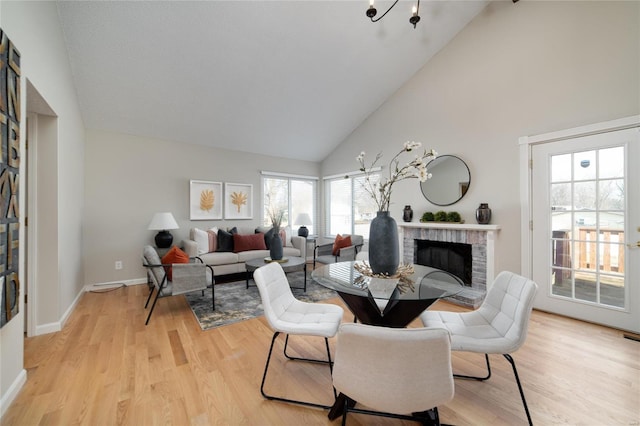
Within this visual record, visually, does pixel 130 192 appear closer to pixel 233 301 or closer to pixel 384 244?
pixel 233 301

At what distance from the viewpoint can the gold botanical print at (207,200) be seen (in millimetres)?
4895

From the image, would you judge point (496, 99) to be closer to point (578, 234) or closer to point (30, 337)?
point (578, 234)

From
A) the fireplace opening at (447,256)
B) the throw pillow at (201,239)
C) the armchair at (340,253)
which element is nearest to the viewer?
the fireplace opening at (447,256)

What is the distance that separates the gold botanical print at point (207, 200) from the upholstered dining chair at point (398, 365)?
4.53 m

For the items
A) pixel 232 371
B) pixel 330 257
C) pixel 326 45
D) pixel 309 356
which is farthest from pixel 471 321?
pixel 326 45

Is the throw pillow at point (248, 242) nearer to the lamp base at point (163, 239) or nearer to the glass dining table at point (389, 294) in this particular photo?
the lamp base at point (163, 239)

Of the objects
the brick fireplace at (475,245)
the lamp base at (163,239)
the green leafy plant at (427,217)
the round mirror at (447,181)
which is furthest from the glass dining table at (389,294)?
the lamp base at (163,239)

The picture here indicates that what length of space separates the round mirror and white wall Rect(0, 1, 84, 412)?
445 cm

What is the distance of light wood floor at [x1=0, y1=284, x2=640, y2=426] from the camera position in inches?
59.2

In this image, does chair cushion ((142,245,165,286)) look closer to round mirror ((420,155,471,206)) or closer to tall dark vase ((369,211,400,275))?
tall dark vase ((369,211,400,275))

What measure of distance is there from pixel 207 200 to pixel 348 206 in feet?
9.67

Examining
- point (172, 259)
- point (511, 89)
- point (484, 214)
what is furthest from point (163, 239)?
point (511, 89)

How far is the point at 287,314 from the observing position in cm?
192

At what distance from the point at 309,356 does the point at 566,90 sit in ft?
12.9
